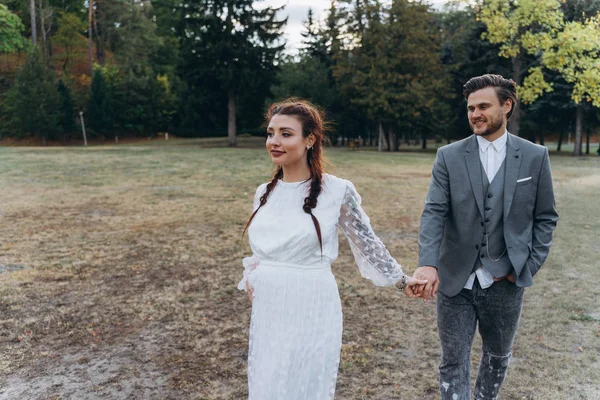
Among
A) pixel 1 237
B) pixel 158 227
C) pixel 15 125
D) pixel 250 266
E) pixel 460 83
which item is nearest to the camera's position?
pixel 250 266

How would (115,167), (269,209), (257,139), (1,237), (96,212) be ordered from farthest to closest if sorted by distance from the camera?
1. (257,139)
2. (115,167)
3. (96,212)
4. (1,237)
5. (269,209)

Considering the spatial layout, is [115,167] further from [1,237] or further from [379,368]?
[379,368]

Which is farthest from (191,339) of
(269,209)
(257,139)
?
(257,139)

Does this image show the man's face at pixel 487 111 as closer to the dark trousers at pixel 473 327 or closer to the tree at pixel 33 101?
the dark trousers at pixel 473 327

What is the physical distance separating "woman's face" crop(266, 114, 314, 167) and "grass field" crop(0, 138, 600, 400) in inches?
83.4

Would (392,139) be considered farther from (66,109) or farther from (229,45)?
(66,109)

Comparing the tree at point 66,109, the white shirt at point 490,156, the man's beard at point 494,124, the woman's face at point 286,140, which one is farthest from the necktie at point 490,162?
the tree at point 66,109

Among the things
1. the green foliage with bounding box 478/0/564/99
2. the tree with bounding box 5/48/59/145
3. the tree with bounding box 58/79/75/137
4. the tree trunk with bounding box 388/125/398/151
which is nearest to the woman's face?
the green foliage with bounding box 478/0/564/99

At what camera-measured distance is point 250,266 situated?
313 centimetres

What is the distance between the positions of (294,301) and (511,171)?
1.48 meters

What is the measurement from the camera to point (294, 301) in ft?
9.00

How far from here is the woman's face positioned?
287cm

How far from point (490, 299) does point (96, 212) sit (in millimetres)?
10883

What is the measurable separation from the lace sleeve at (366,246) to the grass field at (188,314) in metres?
1.40
